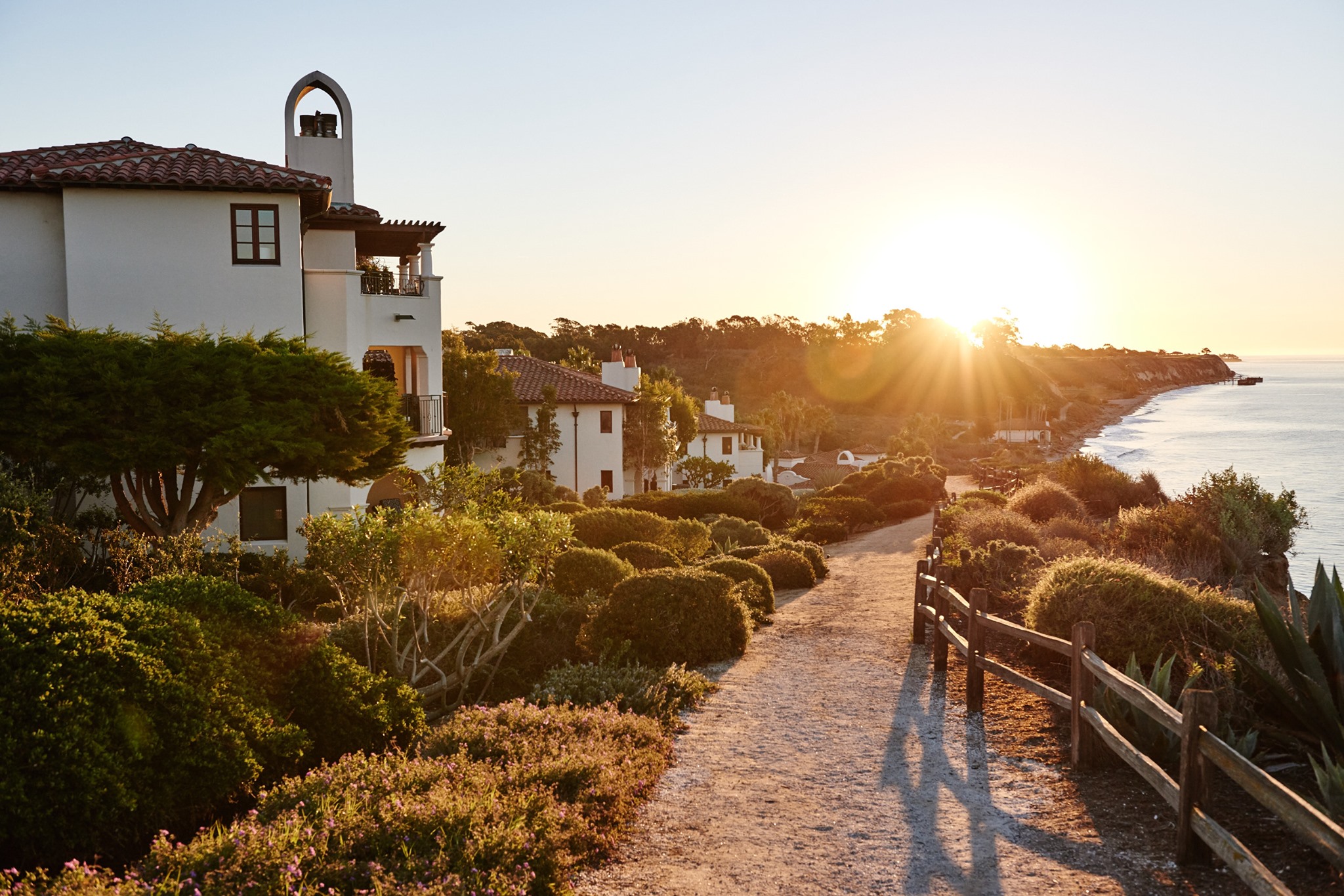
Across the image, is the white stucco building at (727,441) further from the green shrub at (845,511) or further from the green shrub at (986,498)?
the green shrub at (986,498)

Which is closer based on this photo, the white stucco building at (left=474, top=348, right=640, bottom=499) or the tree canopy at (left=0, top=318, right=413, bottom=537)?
the tree canopy at (left=0, top=318, right=413, bottom=537)

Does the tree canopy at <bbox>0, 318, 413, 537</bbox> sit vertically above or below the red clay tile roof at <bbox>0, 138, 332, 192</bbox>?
below

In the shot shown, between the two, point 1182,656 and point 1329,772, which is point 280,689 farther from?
point 1182,656

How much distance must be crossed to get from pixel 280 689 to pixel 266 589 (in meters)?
11.4

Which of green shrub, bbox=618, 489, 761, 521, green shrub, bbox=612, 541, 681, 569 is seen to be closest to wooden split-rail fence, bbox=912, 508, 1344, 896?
green shrub, bbox=612, 541, 681, 569

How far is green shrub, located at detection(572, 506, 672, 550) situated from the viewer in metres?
22.0

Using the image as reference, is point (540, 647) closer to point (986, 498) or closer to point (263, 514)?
point (263, 514)

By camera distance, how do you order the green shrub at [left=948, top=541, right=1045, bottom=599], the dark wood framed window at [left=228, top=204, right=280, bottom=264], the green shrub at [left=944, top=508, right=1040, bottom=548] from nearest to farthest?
1. the green shrub at [left=948, top=541, right=1045, bottom=599]
2. the green shrub at [left=944, top=508, right=1040, bottom=548]
3. the dark wood framed window at [left=228, top=204, right=280, bottom=264]

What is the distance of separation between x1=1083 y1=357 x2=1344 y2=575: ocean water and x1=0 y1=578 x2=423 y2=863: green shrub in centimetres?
2811

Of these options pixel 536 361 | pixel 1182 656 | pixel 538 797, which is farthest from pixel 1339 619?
pixel 536 361

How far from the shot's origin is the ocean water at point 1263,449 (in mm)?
45156

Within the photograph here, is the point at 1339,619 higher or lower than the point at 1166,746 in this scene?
higher

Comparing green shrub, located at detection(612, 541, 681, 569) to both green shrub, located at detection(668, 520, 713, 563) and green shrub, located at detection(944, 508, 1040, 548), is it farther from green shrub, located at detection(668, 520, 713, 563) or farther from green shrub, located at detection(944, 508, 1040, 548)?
green shrub, located at detection(944, 508, 1040, 548)

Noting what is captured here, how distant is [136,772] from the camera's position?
696 centimetres
